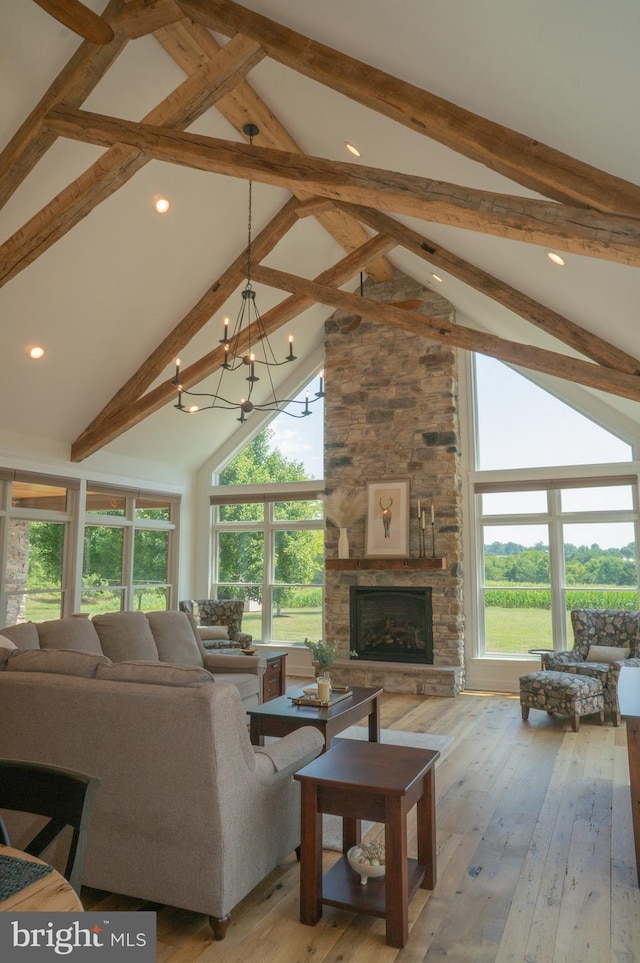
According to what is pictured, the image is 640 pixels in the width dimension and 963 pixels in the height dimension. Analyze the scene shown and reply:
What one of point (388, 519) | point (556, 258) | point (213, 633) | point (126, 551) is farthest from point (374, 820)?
point (126, 551)

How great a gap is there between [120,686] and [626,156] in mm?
3260

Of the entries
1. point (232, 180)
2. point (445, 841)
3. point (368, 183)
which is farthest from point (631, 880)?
point (232, 180)

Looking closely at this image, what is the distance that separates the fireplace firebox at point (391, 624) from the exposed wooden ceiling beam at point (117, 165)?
16.7ft

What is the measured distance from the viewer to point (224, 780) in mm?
2463

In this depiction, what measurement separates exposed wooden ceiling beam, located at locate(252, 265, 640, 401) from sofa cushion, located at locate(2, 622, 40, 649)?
3760mm

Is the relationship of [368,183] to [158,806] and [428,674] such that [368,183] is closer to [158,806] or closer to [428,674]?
[158,806]

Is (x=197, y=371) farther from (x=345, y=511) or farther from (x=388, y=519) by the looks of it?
(x=388, y=519)

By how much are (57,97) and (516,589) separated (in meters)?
6.57

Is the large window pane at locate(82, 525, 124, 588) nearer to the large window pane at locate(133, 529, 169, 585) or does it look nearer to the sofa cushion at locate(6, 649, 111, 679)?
the large window pane at locate(133, 529, 169, 585)

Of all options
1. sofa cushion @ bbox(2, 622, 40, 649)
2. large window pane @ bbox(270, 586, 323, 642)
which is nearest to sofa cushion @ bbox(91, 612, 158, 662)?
sofa cushion @ bbox(2, 622, 40, 649)

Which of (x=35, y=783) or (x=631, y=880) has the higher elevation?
(x=35, y=783)

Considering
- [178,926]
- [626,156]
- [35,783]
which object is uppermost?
[626,156]

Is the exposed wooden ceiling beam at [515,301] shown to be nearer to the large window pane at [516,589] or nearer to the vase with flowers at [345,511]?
the large window pane at [516,589]

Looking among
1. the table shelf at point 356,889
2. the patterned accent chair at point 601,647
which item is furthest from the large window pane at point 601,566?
the table shelf at point 356,889
